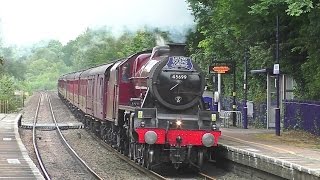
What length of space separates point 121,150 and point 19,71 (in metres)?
92.1

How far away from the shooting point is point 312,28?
1952 cm

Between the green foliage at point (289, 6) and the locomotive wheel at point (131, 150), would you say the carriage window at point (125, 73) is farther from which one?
the green foliage at point (289, 6)

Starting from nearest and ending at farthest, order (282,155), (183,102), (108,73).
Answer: (282,155)
(183,102)
(108,73)

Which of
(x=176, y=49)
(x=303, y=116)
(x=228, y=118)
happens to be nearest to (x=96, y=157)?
(x=176, y=49)

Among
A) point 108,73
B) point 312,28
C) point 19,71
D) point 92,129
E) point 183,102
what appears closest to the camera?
point 183,102

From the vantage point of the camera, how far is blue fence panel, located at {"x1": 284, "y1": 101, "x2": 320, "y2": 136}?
798 inches

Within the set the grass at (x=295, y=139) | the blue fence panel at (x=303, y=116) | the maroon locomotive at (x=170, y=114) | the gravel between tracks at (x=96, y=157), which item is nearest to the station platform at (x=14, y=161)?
the gravel between tracks at (x=96, y=157)

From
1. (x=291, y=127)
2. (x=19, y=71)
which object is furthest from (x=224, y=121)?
(x=19, y=71)

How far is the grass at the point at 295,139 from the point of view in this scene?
1792 cm

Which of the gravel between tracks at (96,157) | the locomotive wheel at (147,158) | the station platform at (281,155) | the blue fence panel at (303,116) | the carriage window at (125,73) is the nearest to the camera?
the station platform at (281,155)

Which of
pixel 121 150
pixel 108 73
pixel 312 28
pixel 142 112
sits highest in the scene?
→ pixel 312 28

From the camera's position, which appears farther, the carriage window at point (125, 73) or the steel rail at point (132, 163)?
the carriage window at point (125, 73)

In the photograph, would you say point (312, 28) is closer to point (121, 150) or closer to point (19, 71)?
point (121, 150)

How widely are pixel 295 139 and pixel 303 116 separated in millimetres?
2271
